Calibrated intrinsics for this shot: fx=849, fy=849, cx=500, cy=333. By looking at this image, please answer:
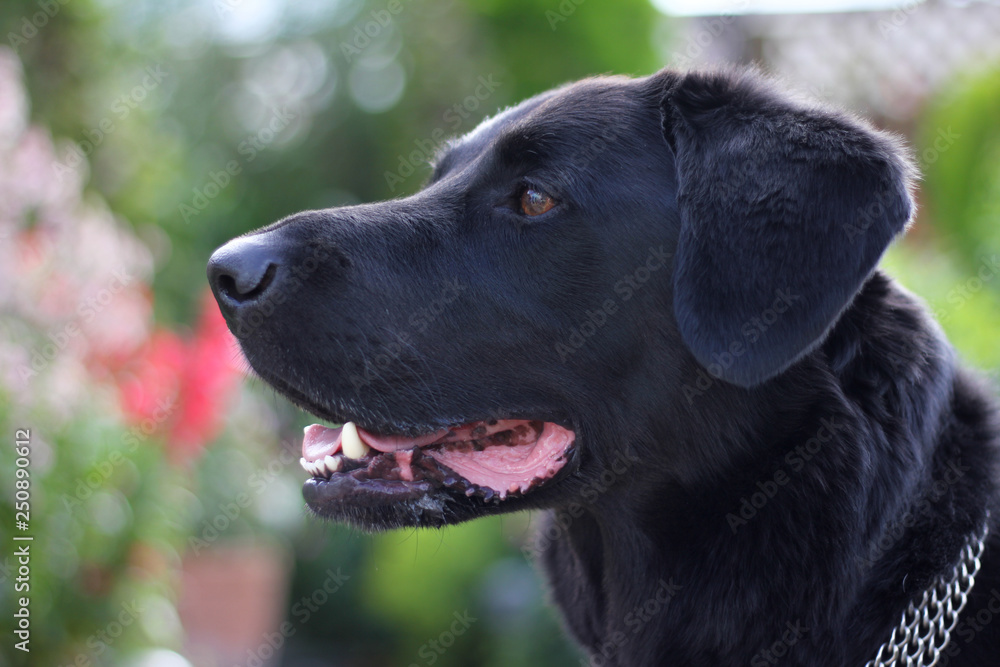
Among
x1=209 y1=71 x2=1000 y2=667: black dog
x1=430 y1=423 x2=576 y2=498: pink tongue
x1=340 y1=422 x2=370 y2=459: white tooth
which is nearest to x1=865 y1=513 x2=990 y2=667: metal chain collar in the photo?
x1=209 y1=71 x2=1000 y2=667: black dog

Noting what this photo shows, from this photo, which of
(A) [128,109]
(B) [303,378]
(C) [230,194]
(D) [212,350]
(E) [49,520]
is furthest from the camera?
(C) [230,194]

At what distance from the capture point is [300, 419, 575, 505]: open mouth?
77.2 inches

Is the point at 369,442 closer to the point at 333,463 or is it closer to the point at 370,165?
the point at 333,463

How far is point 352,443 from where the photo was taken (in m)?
2.03

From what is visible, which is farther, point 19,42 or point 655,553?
point 19,42

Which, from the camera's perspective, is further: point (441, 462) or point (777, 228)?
point (441, 462)

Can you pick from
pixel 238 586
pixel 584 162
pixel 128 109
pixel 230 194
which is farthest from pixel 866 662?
pixel 230 194

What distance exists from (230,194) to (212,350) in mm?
6391

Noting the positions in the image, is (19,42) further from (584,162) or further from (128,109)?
(584,162)

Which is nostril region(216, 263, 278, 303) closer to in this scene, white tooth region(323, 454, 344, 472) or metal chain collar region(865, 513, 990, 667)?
white tooth region(323, 454, 344, 472)

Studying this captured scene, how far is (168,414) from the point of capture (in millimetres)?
4504

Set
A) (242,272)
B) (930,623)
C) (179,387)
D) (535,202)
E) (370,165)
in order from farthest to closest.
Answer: (370,165), (179,387), (535,202), (242,272), (930,623)

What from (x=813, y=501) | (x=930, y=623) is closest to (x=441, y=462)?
(x=813, y=501)

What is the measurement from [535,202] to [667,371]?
1.64ft
